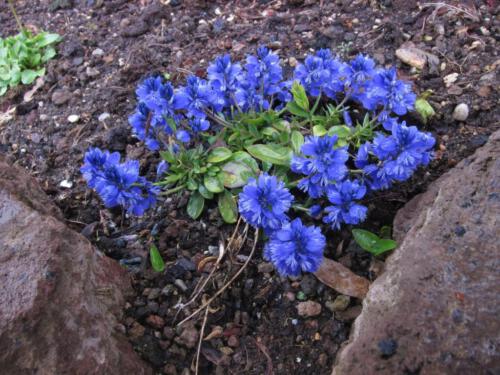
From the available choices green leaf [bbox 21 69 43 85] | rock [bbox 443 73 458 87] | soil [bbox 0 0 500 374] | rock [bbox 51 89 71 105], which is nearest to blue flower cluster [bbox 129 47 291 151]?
soil [bbox 0 0 500 374]

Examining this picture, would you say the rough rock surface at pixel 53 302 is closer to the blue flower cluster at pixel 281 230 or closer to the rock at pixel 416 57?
the blue flower cluster at pixel 281 230

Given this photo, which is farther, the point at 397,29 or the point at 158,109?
the point at 397,29

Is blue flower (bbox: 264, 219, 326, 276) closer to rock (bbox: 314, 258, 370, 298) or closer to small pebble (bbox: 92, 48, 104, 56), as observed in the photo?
rock (bbox: 314, 258, 370, 298)

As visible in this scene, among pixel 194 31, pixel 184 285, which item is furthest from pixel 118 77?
pixel 184 285

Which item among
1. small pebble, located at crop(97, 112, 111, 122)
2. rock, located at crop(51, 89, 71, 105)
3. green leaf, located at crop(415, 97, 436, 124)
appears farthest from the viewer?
rock, located at crop(51, 89, 71, 105)

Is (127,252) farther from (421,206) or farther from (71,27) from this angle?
(71,27)

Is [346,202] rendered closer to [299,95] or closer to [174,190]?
[299,95]
